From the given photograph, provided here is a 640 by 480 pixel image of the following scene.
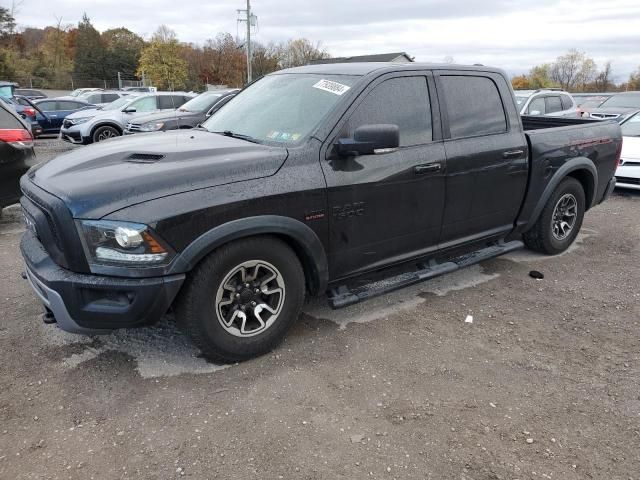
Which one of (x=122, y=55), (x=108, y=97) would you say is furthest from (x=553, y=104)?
(x=122, y=55)

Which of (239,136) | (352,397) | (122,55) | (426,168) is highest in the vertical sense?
(122,55)

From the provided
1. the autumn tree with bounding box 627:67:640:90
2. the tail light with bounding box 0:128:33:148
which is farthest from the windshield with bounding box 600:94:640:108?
the autumn tree with bounding box 627:67:640:90

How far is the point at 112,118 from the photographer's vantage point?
13539 mm

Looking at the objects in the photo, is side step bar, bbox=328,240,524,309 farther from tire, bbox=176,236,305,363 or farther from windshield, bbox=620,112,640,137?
windshield, bbox=620,112,640,137

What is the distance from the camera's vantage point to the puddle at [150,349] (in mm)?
3295

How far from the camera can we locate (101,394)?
3.03 m

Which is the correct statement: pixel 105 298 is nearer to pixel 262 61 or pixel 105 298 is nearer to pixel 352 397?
pixel 352 397

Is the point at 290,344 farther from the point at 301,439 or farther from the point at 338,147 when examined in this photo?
the point at 338,147

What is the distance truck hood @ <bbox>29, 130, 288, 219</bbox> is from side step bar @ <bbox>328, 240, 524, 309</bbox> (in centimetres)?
106

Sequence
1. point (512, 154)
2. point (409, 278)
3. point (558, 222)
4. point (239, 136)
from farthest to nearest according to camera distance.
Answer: point (558, 222) < point (512, 154) < point (409, 278) < point (239, 136)

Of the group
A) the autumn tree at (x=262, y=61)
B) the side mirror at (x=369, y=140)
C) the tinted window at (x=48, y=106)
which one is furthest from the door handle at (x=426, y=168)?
the autumn tree at (x=262, y=61)

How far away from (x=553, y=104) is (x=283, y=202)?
11.5 meters

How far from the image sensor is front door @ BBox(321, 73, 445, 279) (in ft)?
11.4

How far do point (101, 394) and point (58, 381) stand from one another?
35 centimetres
